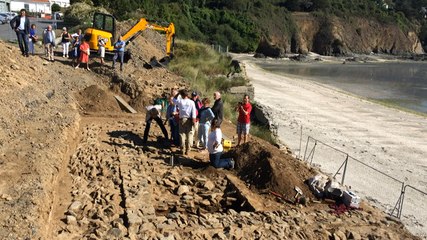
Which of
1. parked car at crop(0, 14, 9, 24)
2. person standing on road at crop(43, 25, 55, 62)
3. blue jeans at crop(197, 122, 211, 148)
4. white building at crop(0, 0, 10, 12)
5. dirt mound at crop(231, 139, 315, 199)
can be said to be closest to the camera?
dirt mound at crop(231, 139, 315, 199)

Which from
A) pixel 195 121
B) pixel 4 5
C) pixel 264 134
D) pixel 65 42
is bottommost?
pixel 264 134

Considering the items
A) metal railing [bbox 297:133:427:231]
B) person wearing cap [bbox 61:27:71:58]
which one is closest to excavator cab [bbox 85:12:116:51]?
person wearing cap [bbox 61:27:71:58]

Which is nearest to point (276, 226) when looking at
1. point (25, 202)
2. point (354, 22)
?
point (25, 202)

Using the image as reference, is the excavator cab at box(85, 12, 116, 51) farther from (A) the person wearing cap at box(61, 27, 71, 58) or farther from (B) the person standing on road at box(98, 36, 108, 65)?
(A) the person wearing cap at box(61, 27, 71, 58)

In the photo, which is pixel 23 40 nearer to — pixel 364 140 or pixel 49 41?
pixel 49 41

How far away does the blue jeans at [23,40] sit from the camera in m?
15.1

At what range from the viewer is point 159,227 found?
7332 mm

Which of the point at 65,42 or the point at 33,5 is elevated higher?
the point at 33,5

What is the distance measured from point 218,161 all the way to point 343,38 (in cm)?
10965

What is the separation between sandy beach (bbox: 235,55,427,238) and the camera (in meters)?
11.9

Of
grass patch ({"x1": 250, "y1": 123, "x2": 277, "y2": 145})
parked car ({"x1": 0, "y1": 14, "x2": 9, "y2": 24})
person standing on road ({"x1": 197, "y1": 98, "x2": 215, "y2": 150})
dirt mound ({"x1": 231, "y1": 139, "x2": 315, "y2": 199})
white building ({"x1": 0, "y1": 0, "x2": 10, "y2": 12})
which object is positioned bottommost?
grass patch ({"x1": 250, "y1": 123, "x2": 277, "y2": 145})

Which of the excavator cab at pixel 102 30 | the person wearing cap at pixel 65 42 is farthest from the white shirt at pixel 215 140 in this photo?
the person wearing cap at pixel 65 42

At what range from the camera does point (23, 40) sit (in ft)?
50.6

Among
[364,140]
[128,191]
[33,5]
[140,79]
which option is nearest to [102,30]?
[140,79]
